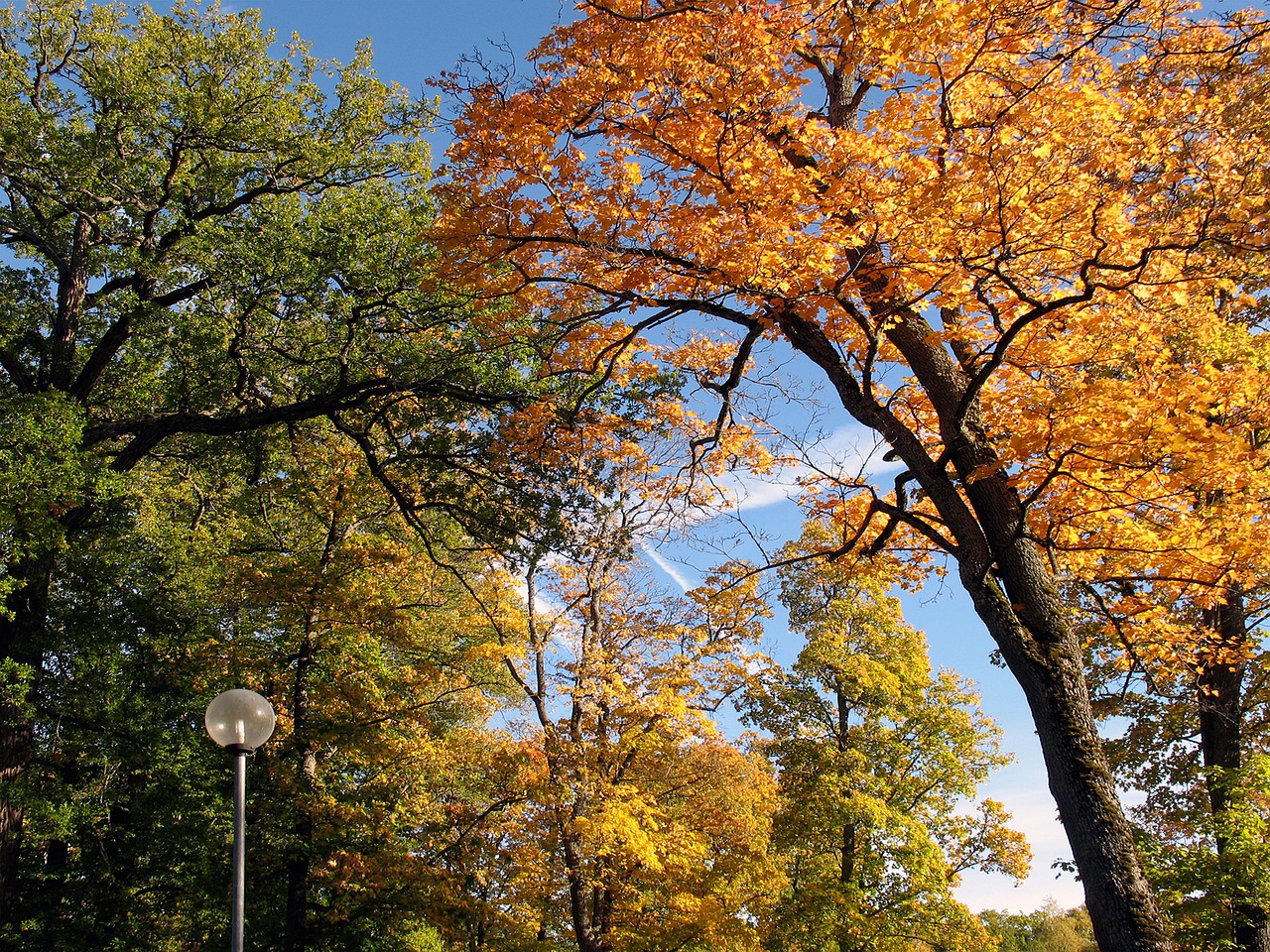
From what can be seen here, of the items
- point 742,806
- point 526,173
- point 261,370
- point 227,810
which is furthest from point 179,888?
point 526,173

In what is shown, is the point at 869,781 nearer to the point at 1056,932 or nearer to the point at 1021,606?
the point at 1021,606

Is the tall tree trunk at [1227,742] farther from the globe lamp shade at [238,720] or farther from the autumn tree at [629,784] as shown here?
the globe lamp shade at [238,720]

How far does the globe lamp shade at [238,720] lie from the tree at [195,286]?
14.3 ft

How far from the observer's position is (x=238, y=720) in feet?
19.3

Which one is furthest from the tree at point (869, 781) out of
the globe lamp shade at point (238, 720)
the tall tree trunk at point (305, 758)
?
the globe lamp shade at point (238, 720)

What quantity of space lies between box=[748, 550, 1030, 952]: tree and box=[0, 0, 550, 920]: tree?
749 centimetres

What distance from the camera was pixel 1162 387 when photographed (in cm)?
591

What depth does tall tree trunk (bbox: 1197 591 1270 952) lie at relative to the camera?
976cm

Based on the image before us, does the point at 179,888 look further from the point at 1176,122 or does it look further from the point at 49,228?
the point at 1176,122

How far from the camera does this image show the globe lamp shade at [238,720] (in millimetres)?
5832

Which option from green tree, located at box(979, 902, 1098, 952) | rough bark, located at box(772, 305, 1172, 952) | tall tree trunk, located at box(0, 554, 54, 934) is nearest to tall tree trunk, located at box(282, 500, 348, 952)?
tall tree trunk, located at box(0, 554, 54, 934)

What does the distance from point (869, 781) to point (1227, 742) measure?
18.5 ft

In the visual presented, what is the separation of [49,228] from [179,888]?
9.51m

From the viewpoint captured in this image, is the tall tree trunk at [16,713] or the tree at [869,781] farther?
the tree at [869,781]
